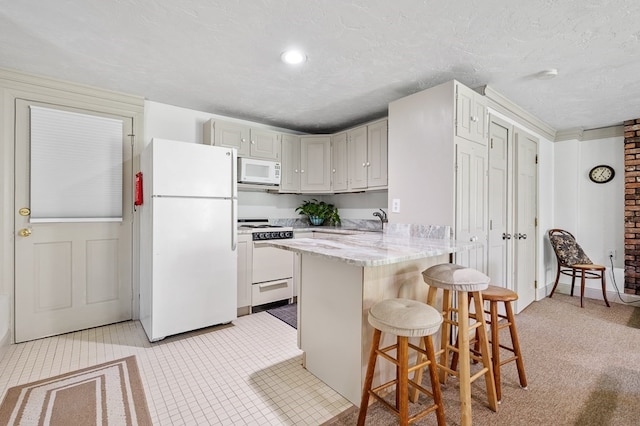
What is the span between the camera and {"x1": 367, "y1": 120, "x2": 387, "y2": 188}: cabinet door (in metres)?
3.41

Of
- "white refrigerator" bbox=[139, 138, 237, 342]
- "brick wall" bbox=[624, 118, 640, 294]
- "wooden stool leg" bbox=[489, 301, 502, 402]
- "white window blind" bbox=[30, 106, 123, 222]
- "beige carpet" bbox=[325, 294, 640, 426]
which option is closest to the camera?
"beige carpet" bbox=[325, 294, 640, 426]

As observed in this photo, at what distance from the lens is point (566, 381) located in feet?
6.57

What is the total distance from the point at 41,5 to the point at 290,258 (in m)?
2.83

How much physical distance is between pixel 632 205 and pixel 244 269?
478 cm

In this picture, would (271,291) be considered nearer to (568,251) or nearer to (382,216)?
(382,216)

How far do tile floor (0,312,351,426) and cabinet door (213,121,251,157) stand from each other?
6.57 ft

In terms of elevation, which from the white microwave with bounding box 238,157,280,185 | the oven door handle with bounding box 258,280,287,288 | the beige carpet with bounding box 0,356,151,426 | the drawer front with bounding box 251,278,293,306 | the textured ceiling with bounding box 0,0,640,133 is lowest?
the beige carpet with bounding box 0,356,151,426

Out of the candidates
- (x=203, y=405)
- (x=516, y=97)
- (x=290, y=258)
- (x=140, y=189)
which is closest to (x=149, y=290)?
(x=140, y=189)

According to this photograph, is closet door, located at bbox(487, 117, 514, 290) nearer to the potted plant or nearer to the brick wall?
the brick wall

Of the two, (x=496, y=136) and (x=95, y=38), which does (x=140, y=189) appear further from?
(x=496, y=136)

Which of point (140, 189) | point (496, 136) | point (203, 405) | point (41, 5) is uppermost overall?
point (41, 5)

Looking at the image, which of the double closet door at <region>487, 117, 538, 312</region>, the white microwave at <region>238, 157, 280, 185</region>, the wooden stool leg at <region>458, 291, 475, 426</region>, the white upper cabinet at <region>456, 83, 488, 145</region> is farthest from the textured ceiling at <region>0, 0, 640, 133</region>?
the wooden stool leg at <region>458, 291, 475, 426</region>

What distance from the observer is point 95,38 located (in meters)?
1.97

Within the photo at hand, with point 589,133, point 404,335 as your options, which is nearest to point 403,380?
point 404,335
